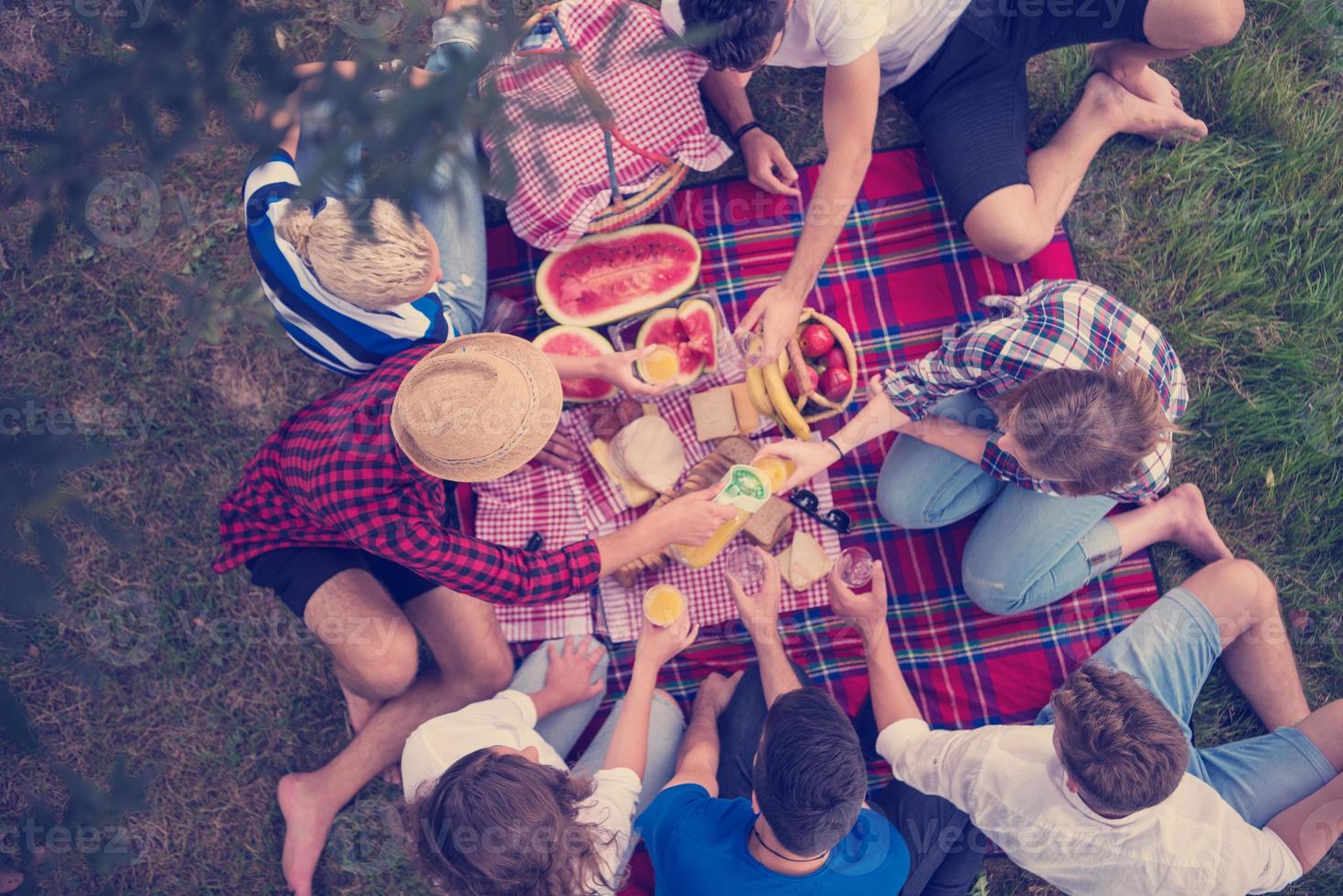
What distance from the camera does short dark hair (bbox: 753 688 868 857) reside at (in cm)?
302

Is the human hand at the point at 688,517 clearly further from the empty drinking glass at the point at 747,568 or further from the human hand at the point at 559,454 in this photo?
the human hand at the point at 559,454

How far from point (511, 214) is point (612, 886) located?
3126 millimetres

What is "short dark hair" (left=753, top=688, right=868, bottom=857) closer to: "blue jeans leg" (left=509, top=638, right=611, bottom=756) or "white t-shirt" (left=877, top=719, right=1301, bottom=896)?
"white t-shirt" (left=877, top=719, right=1301, bottom=896)

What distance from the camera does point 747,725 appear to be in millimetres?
3959

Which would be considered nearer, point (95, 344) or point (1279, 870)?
point (1279, 870)

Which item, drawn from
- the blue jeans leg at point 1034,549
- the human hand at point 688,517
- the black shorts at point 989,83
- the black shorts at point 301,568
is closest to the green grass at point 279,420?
the black shorts at point 989,83

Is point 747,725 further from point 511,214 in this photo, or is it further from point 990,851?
point 511,214

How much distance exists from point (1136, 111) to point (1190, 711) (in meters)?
3.02

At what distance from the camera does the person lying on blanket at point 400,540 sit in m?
3.09

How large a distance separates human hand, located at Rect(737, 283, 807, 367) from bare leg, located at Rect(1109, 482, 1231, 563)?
188 centimetres

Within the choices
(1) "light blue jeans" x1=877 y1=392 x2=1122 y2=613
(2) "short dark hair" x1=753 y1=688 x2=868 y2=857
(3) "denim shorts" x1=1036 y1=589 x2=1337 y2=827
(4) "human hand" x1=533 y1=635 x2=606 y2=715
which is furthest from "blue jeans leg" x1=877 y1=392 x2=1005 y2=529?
(4) "human hand" x1=533 y1=635 x2=606 y2=715

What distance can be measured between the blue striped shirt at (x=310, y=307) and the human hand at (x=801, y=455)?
5.33ft

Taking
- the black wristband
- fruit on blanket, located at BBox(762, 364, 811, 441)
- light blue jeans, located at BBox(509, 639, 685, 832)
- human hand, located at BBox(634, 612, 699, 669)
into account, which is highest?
the black wristband

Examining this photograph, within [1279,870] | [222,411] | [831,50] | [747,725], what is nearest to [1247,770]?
[1279,870]
